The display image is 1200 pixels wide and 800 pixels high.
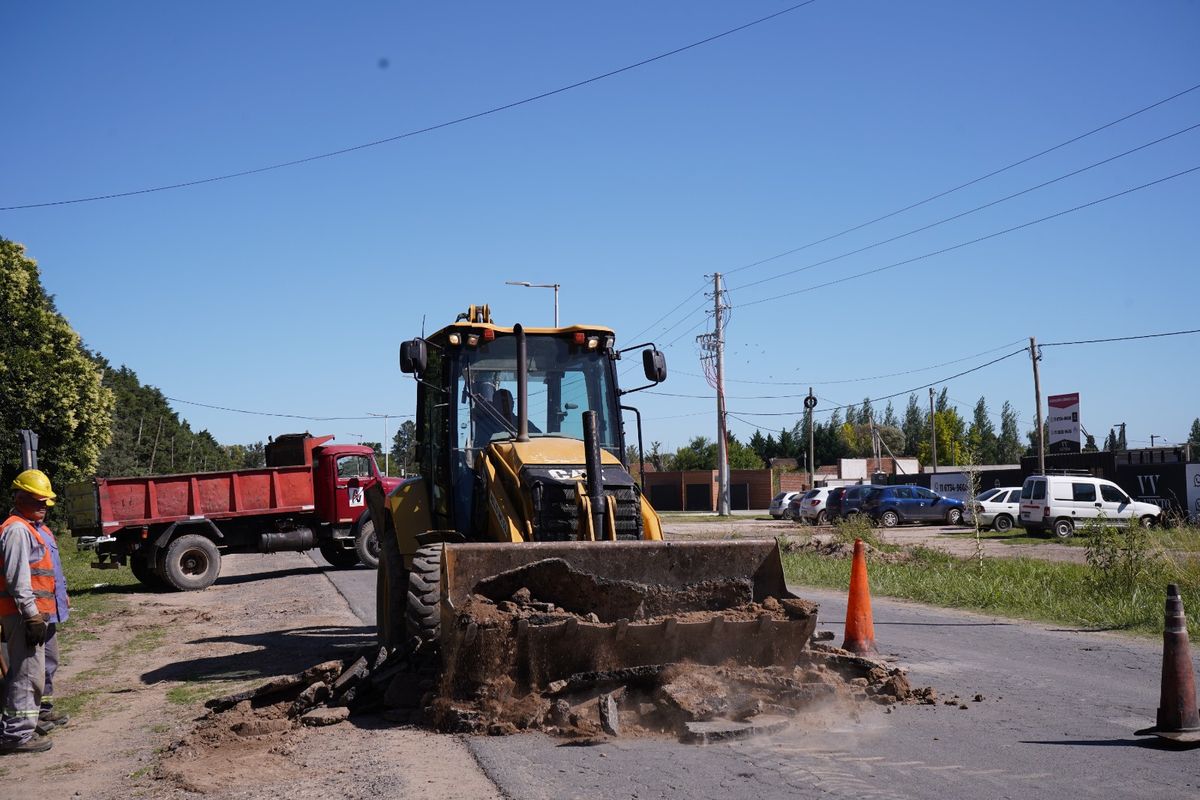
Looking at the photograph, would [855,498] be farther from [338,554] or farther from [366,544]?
[366,544]

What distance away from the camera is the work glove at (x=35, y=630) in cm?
722

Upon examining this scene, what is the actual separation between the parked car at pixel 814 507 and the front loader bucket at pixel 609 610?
33.3 meters

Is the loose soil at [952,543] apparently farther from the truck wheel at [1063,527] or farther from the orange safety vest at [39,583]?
the orange safety vest at [39,583]

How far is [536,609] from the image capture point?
7203 mm

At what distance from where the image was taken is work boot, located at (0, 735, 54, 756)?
723 centimetres

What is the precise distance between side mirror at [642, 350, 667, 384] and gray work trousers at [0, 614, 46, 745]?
506 cm

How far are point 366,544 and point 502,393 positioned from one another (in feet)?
44.7

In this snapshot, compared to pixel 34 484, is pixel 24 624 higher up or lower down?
lower down

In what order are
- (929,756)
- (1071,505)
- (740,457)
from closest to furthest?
(929,756), (1071,505), (740,457)

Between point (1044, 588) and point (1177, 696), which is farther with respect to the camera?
point (1044, 588)

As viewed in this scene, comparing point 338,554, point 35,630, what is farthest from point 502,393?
point 338,554

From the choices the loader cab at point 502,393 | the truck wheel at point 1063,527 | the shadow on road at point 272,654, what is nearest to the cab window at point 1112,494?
the truck wheel at point 1063,527

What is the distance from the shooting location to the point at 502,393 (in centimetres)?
961

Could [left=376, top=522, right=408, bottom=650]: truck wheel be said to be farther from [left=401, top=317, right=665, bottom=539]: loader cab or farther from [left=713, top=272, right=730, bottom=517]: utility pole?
[left=713, top=272, right=730, bottom=517]: utility pole
